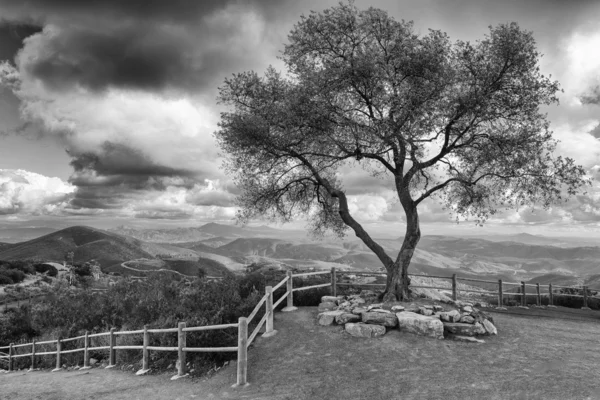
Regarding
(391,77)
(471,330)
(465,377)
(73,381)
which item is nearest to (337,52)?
(391,77)

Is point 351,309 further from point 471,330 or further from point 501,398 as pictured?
point 501,398

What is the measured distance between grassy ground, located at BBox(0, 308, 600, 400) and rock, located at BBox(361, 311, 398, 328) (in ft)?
1.66

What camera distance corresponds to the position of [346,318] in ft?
51.0

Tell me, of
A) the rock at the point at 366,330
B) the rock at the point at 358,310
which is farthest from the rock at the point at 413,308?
the rock at the point at 366,330

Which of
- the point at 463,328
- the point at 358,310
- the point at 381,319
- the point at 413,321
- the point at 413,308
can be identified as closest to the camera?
the point at 463,328

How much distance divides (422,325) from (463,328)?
5.14ft

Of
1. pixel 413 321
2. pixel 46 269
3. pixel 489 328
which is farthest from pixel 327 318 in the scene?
pixel 46 269

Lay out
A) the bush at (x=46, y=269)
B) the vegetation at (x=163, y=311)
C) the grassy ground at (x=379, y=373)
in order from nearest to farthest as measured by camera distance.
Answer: the grassy ground at (x=379, y=373) < the vegetation at (x=163, y=311) < the bush at (x=46, y=269)

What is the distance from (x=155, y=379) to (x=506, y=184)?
18.3 meters

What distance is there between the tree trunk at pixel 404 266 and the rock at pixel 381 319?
4068mm

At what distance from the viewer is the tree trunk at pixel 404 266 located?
19.1 metres

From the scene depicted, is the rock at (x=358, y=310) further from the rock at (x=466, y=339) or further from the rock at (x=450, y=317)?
the rock at (x=466, y=339)

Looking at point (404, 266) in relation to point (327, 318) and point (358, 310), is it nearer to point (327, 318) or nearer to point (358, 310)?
point (358, 310)

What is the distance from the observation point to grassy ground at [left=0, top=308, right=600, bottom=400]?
32.5ft
